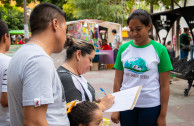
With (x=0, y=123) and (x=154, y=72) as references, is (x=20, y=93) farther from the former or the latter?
(x=154, y=72)

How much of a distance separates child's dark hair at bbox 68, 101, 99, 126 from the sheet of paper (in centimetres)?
23

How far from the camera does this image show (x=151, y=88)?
7.51 feet

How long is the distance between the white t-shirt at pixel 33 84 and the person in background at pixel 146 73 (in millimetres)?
1122

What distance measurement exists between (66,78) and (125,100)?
1.71 ft

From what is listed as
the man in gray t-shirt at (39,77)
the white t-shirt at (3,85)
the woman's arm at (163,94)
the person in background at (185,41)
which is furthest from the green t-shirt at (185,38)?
the man in gray t-shirt at (39,77)

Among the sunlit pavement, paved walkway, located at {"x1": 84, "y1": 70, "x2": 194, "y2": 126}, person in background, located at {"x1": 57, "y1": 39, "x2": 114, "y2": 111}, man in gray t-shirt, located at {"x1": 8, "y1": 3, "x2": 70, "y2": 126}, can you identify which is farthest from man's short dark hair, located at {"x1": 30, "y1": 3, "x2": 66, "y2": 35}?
paved walkway, located at {"x1": 84, "y1": 70, "x2": 194, "y2": 126}

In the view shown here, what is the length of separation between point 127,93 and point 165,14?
24.3ft

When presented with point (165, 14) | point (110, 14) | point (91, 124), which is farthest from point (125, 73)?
point (110, 14)

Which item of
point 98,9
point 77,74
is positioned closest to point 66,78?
point 77,74

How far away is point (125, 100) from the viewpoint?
6.26 feet

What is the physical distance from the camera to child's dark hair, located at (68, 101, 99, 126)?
164 cm

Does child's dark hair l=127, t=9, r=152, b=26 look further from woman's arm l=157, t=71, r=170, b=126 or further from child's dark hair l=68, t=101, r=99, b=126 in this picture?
child's dark hair l=68, t=101, r=99, b=126

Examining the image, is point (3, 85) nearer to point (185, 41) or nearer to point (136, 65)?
point (136, 65)

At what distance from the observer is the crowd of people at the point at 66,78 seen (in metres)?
1.24
